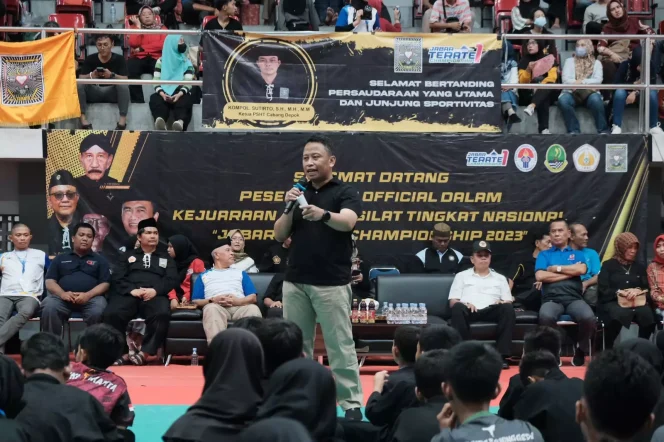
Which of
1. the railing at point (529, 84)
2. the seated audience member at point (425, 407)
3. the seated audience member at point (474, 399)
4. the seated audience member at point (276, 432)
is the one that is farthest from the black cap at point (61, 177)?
the seated audience member at point (276, 432)

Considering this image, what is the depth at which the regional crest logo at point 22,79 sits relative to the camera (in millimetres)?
10797

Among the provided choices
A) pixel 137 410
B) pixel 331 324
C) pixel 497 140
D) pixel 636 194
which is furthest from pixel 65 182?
pixel 636 194

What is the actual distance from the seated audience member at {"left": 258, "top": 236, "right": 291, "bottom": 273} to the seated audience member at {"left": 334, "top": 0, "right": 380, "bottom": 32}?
2.86m

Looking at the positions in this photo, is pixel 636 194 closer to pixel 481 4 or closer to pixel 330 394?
pixel 481 4

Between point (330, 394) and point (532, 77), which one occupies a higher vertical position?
point (532, 77)

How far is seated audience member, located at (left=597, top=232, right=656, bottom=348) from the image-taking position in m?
10.0

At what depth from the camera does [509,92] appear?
38.9ft

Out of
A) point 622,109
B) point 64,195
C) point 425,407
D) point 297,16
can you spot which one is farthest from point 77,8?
point 425,407

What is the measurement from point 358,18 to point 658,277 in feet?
15.6

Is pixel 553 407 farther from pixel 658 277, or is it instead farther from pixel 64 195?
pixel 64 195

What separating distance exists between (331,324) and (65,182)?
5.75 m

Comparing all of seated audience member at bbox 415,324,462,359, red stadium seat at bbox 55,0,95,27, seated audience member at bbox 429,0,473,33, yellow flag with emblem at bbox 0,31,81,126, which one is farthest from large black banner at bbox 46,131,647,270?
seated audience member at bbox 415,324,462,359

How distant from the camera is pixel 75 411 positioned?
4.30 metres

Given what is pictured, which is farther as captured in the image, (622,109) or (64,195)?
(622,109)
